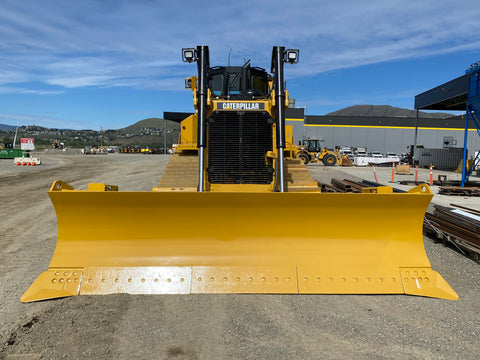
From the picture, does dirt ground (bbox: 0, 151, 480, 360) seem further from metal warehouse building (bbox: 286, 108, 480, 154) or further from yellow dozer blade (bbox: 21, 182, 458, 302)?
metal warehouse building (bbox: 286, 108, 480, 154)

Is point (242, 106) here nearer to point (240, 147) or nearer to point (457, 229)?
point (240, 147)

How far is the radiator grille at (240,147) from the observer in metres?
5.84

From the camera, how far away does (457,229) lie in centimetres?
643

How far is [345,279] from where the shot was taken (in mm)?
4012

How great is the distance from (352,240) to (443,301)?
1.16 m

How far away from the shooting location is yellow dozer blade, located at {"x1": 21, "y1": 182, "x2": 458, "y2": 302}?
3.98 metres

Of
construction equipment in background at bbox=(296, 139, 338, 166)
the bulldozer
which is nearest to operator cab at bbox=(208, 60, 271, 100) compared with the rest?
the bulldozer

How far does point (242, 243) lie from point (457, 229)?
→ 455 centimetres

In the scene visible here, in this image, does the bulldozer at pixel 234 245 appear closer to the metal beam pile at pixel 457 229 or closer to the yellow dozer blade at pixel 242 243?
the yellow dozer blade at pixel 242 243

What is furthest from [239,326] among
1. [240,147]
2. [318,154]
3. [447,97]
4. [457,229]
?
[318,154]

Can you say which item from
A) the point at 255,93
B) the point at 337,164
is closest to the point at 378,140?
the point at 337,164

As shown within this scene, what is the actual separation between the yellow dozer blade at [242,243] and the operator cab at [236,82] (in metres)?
2.87

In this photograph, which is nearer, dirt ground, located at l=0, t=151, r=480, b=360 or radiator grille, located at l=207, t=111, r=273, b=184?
dirt ground, located at l=0, t=151, r=480, b=360

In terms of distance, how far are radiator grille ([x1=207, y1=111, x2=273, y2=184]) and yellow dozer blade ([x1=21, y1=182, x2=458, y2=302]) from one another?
1696 mm
